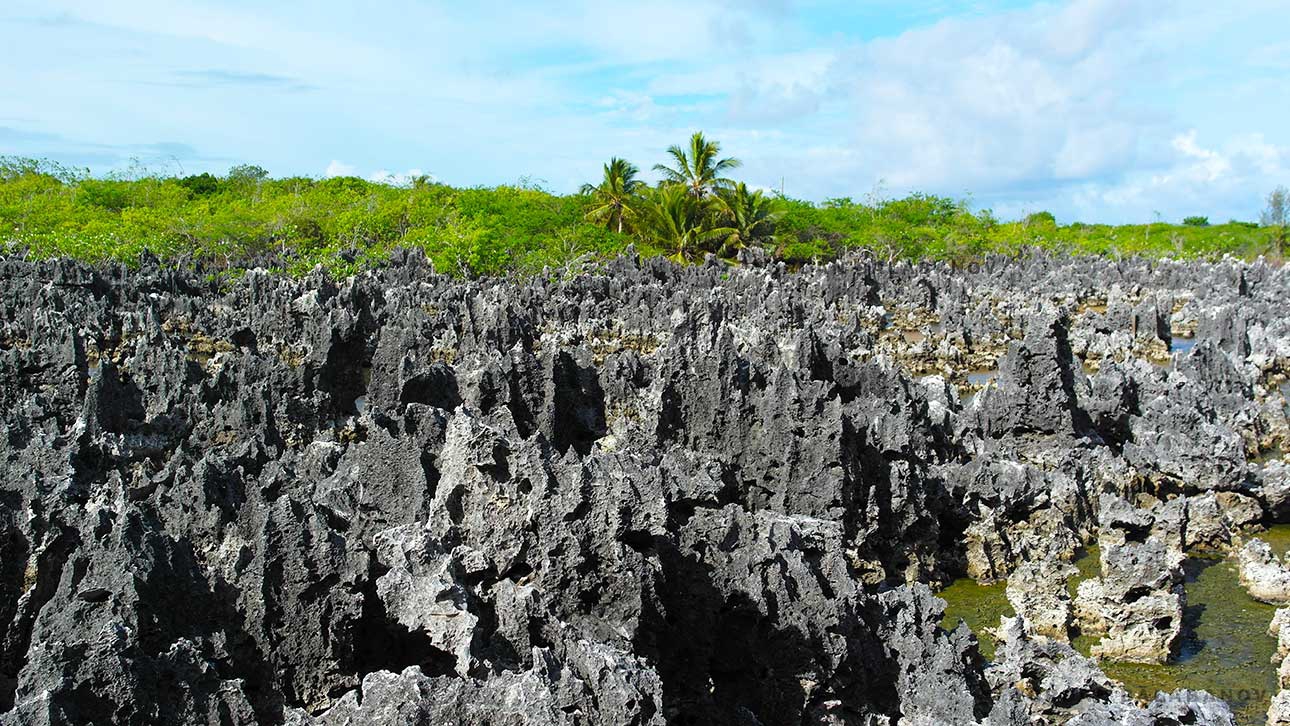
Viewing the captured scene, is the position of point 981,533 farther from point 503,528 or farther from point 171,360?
point 171,360

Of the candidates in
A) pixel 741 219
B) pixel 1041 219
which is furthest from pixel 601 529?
pixel 1041 219

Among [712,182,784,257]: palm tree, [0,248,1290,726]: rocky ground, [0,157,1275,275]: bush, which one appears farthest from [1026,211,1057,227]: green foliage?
[0,248,1290,726]: rocky ground

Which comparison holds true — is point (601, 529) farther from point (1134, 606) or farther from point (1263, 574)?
point (1263, 574)

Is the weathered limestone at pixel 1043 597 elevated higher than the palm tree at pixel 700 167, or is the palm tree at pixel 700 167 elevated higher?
the palm tree at pixel 700 167

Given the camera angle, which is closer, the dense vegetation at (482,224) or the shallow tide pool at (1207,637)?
the shallow tide pool at (1207,637)

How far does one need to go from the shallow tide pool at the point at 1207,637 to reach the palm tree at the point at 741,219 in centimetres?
3328

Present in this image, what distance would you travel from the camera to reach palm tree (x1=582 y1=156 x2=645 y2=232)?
146 feet

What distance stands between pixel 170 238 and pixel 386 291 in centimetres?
1181

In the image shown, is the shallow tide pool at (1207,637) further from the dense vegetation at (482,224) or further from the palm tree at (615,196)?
the palm tree at (615,196)

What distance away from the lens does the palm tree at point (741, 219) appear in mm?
43875

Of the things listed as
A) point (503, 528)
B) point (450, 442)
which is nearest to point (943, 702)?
point (503, 528)

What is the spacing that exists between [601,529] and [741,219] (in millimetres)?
39653

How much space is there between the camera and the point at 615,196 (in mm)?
44688

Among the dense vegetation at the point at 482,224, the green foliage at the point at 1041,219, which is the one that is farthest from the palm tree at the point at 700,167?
the green foliage at the point at 1041,219
